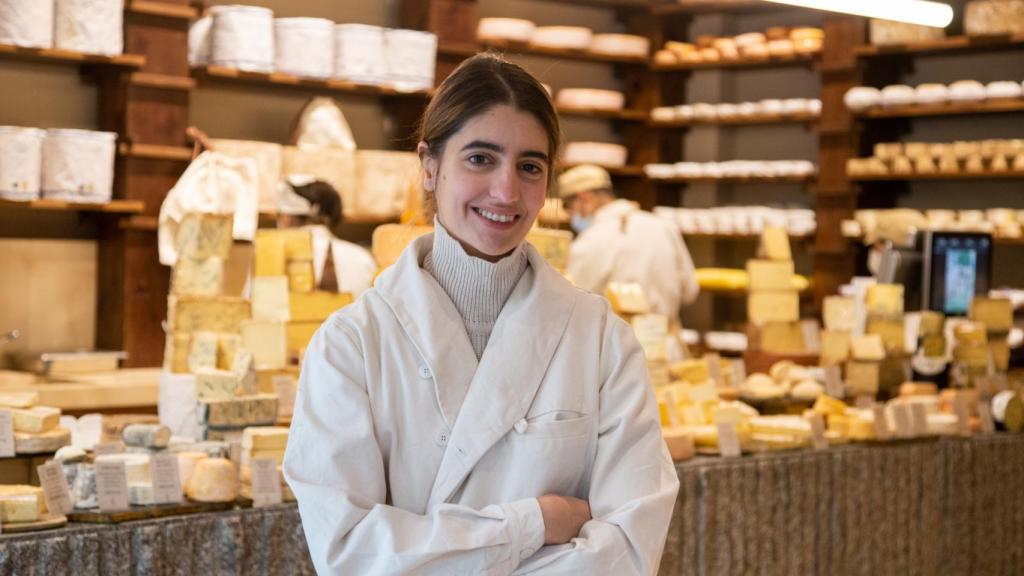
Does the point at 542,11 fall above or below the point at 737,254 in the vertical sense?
above

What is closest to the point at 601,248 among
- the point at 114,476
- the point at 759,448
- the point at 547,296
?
the point at 759,448

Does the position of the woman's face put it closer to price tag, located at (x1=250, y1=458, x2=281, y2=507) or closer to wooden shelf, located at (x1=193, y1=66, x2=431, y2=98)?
price tag, located at (x1=250, y1=458, x2=281, y2=507)

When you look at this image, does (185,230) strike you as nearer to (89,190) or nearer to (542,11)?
(89,190)

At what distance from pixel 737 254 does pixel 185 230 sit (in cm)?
495

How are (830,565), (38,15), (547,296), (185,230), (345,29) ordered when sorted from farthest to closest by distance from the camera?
1. (345,29)
2. (38,15)
3. (830,565)
4. (185,230)
5. (547,296)

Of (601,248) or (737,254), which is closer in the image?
(601,248)

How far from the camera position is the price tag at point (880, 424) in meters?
3.89

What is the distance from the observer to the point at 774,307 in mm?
4840

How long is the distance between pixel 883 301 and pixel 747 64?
3.19 m

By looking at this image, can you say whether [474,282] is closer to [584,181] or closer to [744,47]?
[584,181]

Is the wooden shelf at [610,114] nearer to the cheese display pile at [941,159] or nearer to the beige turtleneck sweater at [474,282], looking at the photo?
the cheese display pile at [941,159]

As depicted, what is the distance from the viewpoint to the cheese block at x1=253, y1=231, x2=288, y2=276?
360cm

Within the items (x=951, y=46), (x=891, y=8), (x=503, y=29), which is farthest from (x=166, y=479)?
(x=951, y=46)

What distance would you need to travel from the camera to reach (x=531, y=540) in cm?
159
